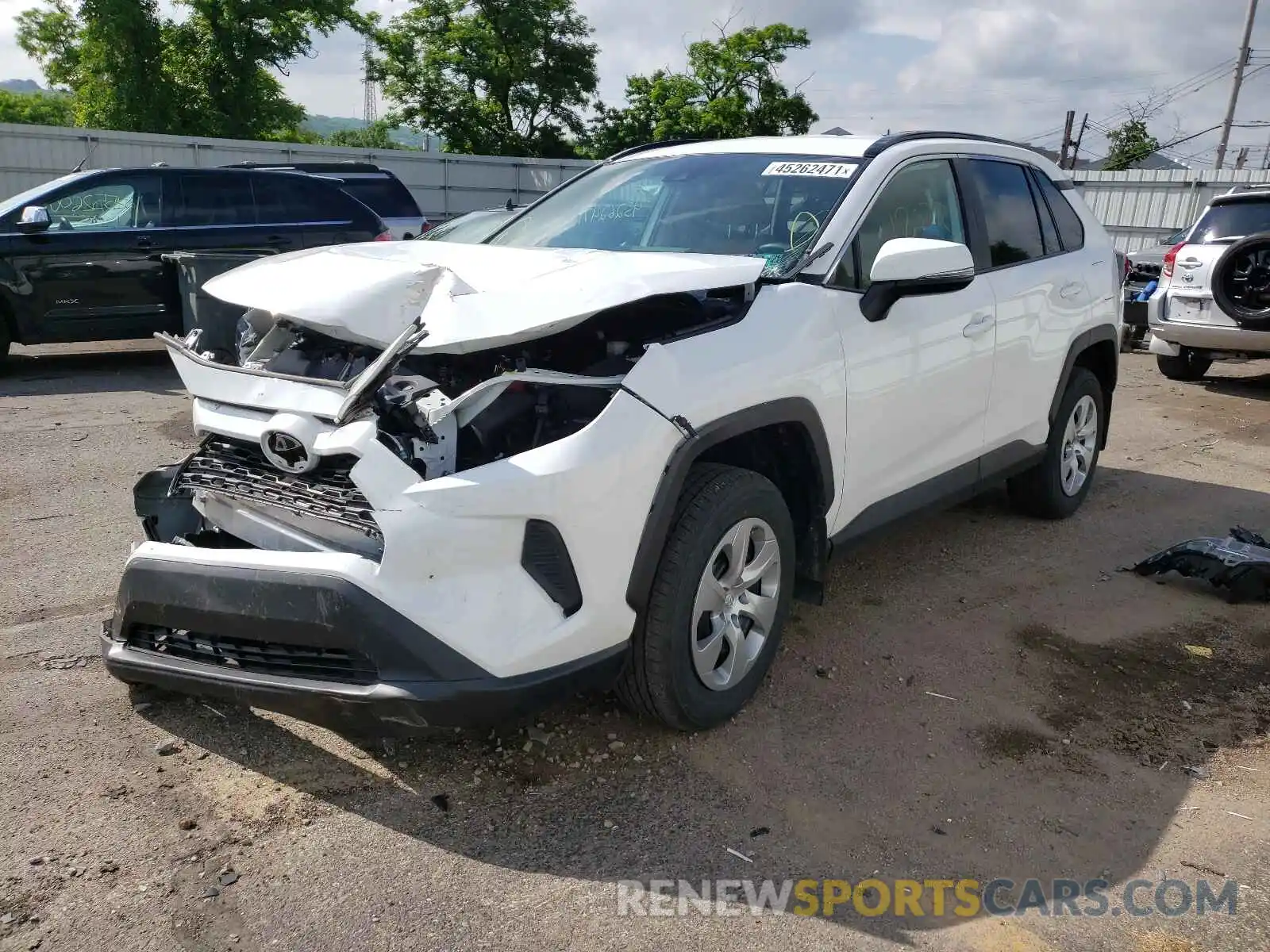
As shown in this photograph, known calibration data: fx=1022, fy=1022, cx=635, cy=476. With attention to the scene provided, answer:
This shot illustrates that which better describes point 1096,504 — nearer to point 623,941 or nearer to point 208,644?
point 623,941

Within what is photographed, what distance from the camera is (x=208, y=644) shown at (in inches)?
108

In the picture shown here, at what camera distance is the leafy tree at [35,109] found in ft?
142

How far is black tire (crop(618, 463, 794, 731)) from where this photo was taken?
2.88m

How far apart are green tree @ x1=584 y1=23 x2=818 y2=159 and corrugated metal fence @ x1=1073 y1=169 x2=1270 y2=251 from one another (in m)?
21.3

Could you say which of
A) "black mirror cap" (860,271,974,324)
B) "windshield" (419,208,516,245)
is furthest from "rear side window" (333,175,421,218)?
"black mirror cap" (860,271,974,324)

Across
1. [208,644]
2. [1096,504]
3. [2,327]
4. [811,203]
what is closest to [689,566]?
[208,644]

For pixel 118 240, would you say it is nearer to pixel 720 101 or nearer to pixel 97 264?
pixel 97 264

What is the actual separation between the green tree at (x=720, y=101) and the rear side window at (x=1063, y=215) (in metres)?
34.8

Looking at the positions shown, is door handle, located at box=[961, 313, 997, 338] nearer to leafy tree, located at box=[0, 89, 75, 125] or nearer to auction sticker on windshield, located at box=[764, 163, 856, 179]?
auction sticker on windshield, located at box=[764, 163, 856, 179]

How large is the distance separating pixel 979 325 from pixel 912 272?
3.08ft

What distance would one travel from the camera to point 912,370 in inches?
150

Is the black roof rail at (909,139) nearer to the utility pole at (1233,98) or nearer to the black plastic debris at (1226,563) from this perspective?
the black plastic debris at (1226,563)

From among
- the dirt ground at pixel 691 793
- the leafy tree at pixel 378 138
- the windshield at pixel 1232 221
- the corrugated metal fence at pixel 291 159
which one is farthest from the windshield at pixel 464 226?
the leafy tree at pixel 378 138

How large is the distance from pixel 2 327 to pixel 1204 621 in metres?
9.11
